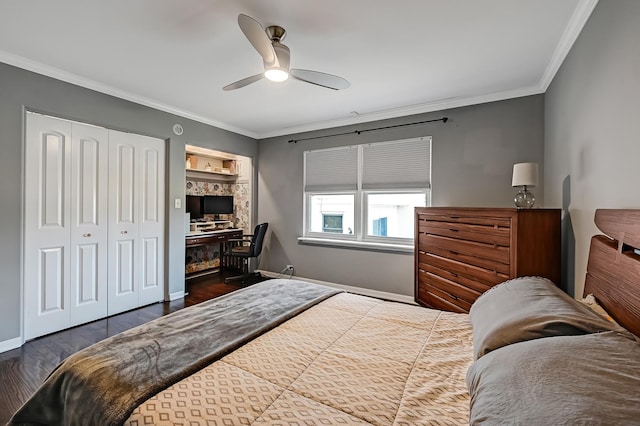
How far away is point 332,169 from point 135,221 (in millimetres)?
2655

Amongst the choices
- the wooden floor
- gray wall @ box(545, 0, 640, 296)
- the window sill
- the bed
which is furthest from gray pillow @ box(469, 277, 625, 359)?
the wooden floor

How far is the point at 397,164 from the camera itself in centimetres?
385

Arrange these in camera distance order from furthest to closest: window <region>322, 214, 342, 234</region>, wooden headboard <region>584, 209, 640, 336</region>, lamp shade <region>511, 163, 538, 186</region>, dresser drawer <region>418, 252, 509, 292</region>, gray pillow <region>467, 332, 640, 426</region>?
window <region>322, 214, 342, 234</region>, lamp shade <region>511, 163, 538, 186</region>, dresser drawer <region>418, 252, 509, 292</region>, wooden headboard <region>584, 209, 640, 336</region>, gray pillow <region>467, 332, 640, 426</region>

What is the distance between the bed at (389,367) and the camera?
0.72m

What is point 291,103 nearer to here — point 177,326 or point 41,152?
point 41,152

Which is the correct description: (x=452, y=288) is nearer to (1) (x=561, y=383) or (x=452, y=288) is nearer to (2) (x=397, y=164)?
(2) (x=397, y=164)

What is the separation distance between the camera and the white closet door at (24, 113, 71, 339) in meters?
2.66

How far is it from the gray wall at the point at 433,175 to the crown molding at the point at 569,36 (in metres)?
0.47

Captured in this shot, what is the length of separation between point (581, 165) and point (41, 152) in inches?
174

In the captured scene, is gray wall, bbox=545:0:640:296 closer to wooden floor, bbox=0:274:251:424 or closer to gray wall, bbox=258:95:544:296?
gray wall, bbox=258:95:544:296

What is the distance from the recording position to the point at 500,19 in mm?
1951

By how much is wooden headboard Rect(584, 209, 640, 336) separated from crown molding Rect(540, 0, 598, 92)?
1283 millimetres

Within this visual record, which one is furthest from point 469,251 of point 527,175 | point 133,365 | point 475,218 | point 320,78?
point 133,365

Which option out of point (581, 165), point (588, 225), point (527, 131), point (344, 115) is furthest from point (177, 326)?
point (527, 131)
